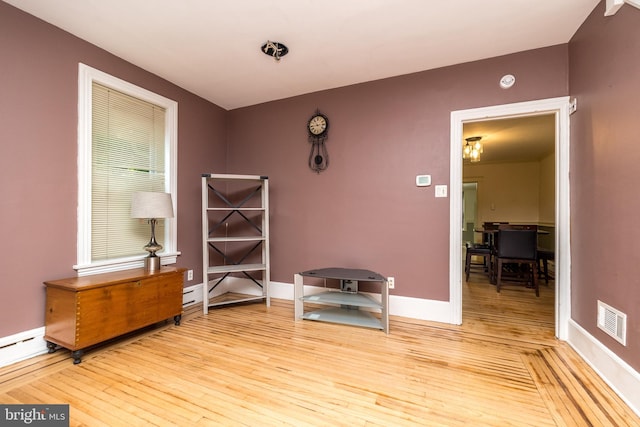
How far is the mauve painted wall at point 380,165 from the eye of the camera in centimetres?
250

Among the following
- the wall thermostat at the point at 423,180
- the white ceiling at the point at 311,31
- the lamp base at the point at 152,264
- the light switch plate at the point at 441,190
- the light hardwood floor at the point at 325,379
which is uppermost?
the white ceiling at the point at 311,31

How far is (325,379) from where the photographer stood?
5.55 ft

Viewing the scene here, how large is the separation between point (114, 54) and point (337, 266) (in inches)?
113

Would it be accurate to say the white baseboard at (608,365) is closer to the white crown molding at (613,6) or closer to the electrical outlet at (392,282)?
the electrical outlet at (392,282)

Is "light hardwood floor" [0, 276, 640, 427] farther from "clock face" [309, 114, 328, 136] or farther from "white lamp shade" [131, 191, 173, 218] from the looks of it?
"clock face" [309, 114, 328, 136]

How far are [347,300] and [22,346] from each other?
2415 mm

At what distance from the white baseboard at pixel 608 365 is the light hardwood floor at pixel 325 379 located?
5 cm

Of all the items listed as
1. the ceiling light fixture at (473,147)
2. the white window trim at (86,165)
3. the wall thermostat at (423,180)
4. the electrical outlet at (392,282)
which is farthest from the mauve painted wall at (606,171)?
the white window trim at (86,165)

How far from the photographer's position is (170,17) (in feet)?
6.41

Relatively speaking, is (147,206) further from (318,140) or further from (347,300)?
(347,300)

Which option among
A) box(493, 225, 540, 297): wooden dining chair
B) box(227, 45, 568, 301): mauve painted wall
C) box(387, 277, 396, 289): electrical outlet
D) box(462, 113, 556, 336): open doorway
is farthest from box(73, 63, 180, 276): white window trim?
box(493, 225, 540, 297): wooden dining chair

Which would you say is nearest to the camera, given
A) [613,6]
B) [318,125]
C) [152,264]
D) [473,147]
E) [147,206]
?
[613,6]

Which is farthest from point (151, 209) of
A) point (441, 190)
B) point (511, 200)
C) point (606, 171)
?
point (511, 200)

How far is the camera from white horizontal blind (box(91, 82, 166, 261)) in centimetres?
234
